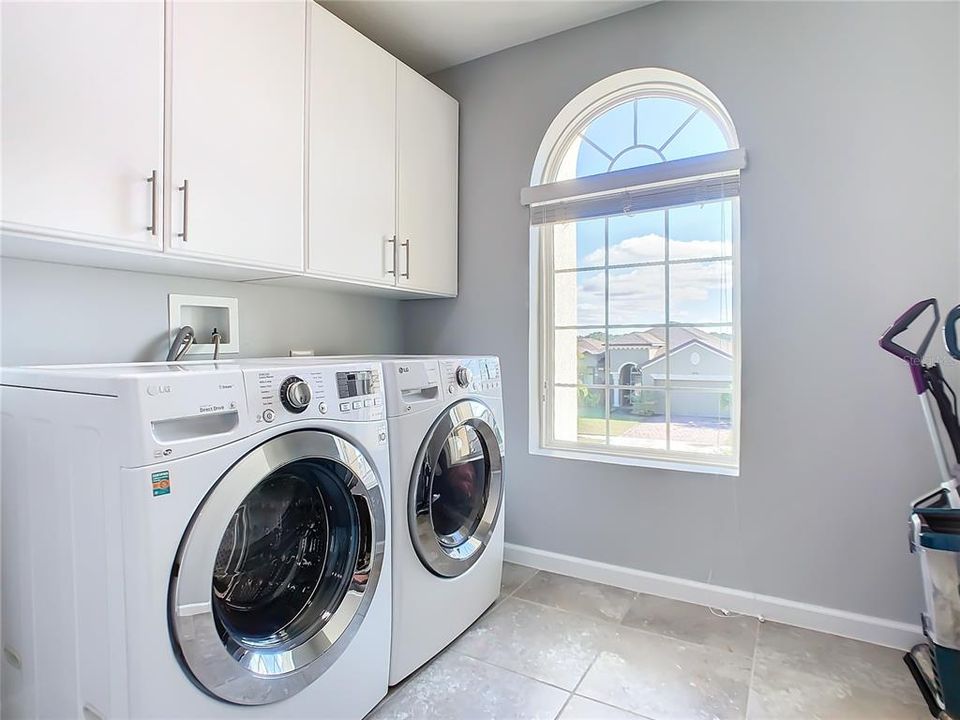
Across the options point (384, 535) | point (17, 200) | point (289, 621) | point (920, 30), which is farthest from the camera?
point (920, 30)

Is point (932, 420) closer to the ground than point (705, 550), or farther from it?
farther from it

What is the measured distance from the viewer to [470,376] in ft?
6.16

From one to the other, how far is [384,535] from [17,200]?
46.2 inches

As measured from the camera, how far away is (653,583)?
7.29 ft

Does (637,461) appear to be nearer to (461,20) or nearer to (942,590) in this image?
(942,590)

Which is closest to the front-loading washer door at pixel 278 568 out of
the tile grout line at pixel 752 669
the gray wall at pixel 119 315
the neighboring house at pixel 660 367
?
the gray wall at pixel 119 315

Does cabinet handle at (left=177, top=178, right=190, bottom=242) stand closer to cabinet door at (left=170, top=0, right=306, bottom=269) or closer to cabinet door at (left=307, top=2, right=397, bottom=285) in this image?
cabinet door at (left=170, top=0, right=306, bottom=269)

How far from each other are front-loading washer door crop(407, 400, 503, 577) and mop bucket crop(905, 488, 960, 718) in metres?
Answer: 1.31

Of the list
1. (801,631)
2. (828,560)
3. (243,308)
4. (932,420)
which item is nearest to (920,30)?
(932,420)

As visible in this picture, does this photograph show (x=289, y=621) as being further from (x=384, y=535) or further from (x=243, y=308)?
(x=243, y=308)

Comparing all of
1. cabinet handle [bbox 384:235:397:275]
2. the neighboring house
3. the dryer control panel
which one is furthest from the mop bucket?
cabinet handle [bbox 384:235:397:275]

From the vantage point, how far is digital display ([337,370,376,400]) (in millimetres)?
1373

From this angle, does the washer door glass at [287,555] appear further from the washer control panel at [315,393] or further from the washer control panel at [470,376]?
the washer control panel at [470,376]

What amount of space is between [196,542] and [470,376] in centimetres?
105
